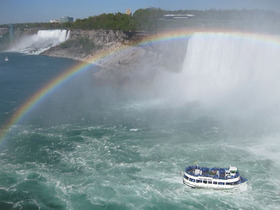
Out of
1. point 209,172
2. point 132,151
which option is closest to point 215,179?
point 209,172

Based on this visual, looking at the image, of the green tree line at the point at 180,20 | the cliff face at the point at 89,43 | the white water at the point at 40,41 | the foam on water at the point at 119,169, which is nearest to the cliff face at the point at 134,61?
the cliff face at the point at 89,43

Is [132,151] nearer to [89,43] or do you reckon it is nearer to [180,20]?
[180,20]

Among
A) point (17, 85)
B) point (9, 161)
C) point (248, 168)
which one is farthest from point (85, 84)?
point (248, 168)

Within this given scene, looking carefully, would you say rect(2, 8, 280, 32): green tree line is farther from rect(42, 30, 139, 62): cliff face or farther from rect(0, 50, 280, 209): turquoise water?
rect(0, 50, 280, 209): turquoise water

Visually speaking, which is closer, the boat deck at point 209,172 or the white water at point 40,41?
the boat deck at point 209,172

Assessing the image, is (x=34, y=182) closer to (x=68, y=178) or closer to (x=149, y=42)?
(x=68, y=178)

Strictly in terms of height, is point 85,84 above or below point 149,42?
below

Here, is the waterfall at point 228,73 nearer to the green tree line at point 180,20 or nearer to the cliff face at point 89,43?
the green tree line at point 180,20
